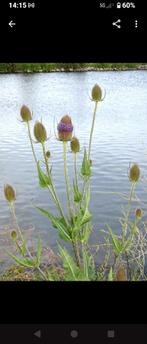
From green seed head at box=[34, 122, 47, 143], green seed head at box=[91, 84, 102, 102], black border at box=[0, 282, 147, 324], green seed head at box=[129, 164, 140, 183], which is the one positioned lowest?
black border at box=[0, 282, 147, 324]

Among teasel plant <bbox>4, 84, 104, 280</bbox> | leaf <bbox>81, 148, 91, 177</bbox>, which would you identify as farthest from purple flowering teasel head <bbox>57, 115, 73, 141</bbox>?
leaf <bbox>81, 148, 91, 177</bbox>

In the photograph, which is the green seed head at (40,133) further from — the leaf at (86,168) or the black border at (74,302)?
the black border at (74,302)

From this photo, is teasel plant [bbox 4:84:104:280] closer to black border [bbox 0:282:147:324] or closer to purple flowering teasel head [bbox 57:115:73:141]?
purple flowering teasel head [bbox 57:115:73:141]

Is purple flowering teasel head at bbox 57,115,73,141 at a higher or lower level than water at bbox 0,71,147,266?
higher

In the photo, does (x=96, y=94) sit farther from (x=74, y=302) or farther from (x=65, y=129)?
(x=74, y=302)

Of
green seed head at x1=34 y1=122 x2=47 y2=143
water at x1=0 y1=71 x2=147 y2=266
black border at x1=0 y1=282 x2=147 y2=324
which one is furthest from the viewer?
water at x1=0 y1=71 x2=147 y2=266

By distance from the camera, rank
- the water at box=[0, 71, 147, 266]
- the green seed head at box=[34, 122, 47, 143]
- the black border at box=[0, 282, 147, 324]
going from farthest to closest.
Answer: the water at box=[0, 71, 147, 266]
the green seed head at box=[34, 122, 47, 143]
the black border at box=[0, 282, 147, 324]

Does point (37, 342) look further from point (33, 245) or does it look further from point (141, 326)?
point (33, 245)

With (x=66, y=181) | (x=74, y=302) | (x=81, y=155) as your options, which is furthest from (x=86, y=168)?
(x=81, y=155)

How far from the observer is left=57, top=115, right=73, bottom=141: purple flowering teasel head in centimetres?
84

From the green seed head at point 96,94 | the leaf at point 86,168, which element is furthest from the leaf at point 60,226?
the green seed head at point 96,94

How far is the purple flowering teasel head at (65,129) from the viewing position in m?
0.84

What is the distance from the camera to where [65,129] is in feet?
2.78
